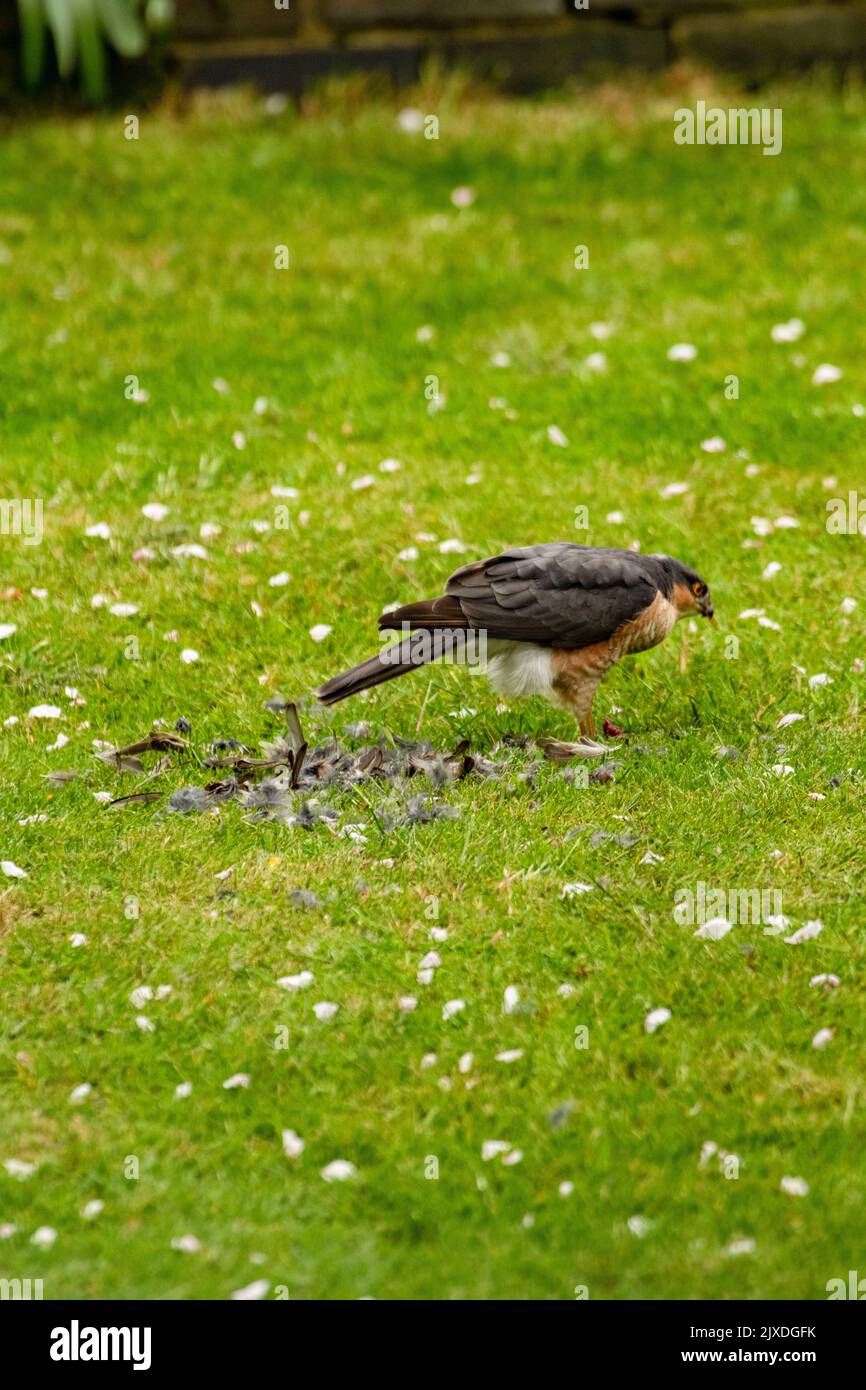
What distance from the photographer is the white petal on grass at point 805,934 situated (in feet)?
16.0

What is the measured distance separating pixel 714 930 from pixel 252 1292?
5.91 feet

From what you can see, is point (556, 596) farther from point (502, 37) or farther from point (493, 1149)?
point (502, 37)

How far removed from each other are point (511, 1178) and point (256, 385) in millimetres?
5828

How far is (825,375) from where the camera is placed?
887 cm

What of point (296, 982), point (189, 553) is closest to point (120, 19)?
point (189, 553)

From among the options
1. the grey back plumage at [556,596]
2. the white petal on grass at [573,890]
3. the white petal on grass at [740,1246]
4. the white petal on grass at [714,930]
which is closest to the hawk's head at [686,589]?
the grey back plumage at [556,596]

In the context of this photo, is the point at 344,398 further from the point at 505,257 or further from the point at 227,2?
the point at 227,2

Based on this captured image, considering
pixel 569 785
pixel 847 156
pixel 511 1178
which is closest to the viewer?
pixel 511 1178

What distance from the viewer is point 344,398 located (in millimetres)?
8898

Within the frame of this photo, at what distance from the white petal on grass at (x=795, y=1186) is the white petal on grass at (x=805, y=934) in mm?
967

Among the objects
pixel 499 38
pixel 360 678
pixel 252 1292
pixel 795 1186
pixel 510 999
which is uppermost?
pixel 499 38

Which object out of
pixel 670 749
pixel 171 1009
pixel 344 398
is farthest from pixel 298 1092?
pixel 344 398

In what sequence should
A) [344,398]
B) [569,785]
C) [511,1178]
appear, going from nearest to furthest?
[511,1178] → [569,785] → [344,398]

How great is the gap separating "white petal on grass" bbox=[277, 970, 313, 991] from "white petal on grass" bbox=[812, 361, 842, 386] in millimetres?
5249
